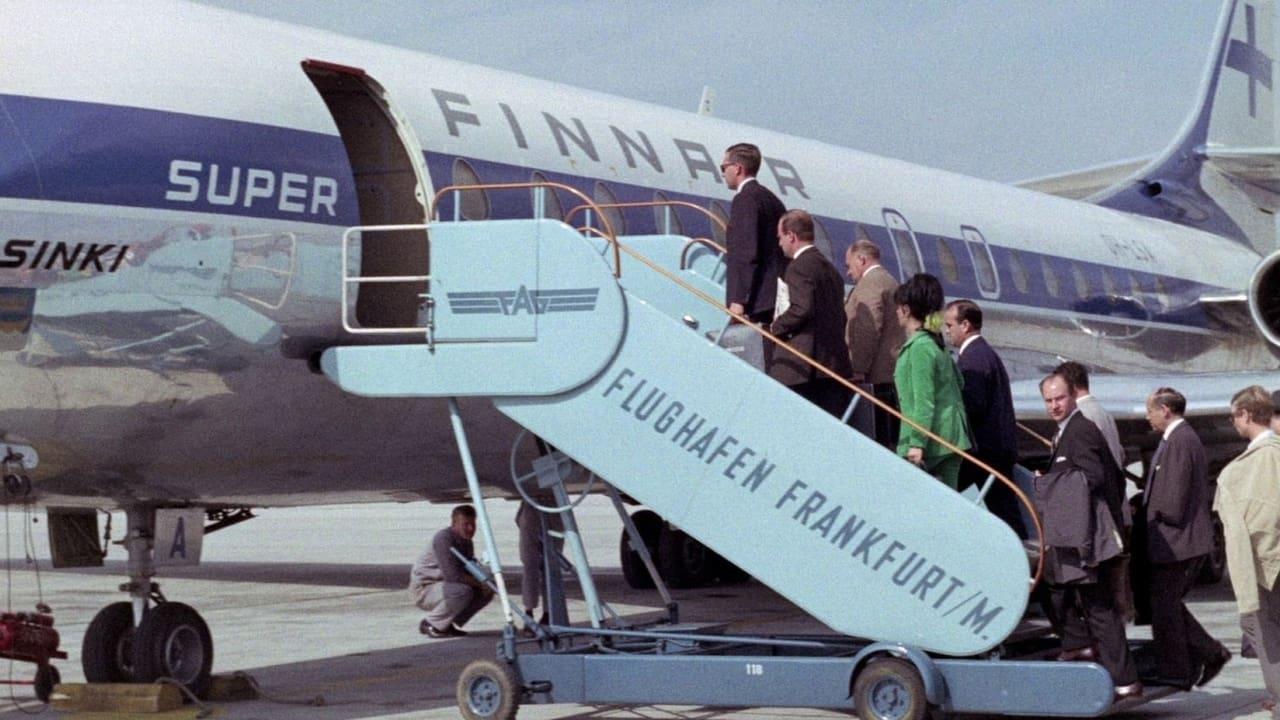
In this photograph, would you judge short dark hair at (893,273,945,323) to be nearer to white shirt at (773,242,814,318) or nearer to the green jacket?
the green jacket

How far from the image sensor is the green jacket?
30.1ft

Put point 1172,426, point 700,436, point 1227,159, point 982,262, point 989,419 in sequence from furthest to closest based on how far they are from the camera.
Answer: point 1227,159 < point 982,262 < point 1172,426 < point 989,419 < point 700,436

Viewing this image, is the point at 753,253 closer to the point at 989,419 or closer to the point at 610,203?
the point at 989,419

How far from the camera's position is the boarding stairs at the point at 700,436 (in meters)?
8.55

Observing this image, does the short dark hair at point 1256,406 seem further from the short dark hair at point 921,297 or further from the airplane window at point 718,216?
the airplane window at point 718,216

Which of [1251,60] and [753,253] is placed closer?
[753,253]

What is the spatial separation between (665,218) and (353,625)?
447 cm

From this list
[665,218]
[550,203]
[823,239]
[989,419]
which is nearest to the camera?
[989,419]

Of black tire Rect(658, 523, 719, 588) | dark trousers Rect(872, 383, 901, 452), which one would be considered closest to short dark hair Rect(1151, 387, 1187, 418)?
dark trousers Rect(872, 383, 901, 452)

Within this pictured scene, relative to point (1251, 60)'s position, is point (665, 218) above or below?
below

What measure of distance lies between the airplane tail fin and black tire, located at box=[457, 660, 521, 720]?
15118mm

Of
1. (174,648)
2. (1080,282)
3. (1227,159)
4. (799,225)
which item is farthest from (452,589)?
(1227,159)

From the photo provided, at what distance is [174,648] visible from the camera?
1073 cm

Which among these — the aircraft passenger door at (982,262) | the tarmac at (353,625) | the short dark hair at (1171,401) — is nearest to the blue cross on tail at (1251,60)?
the tarmac at (353,625)
